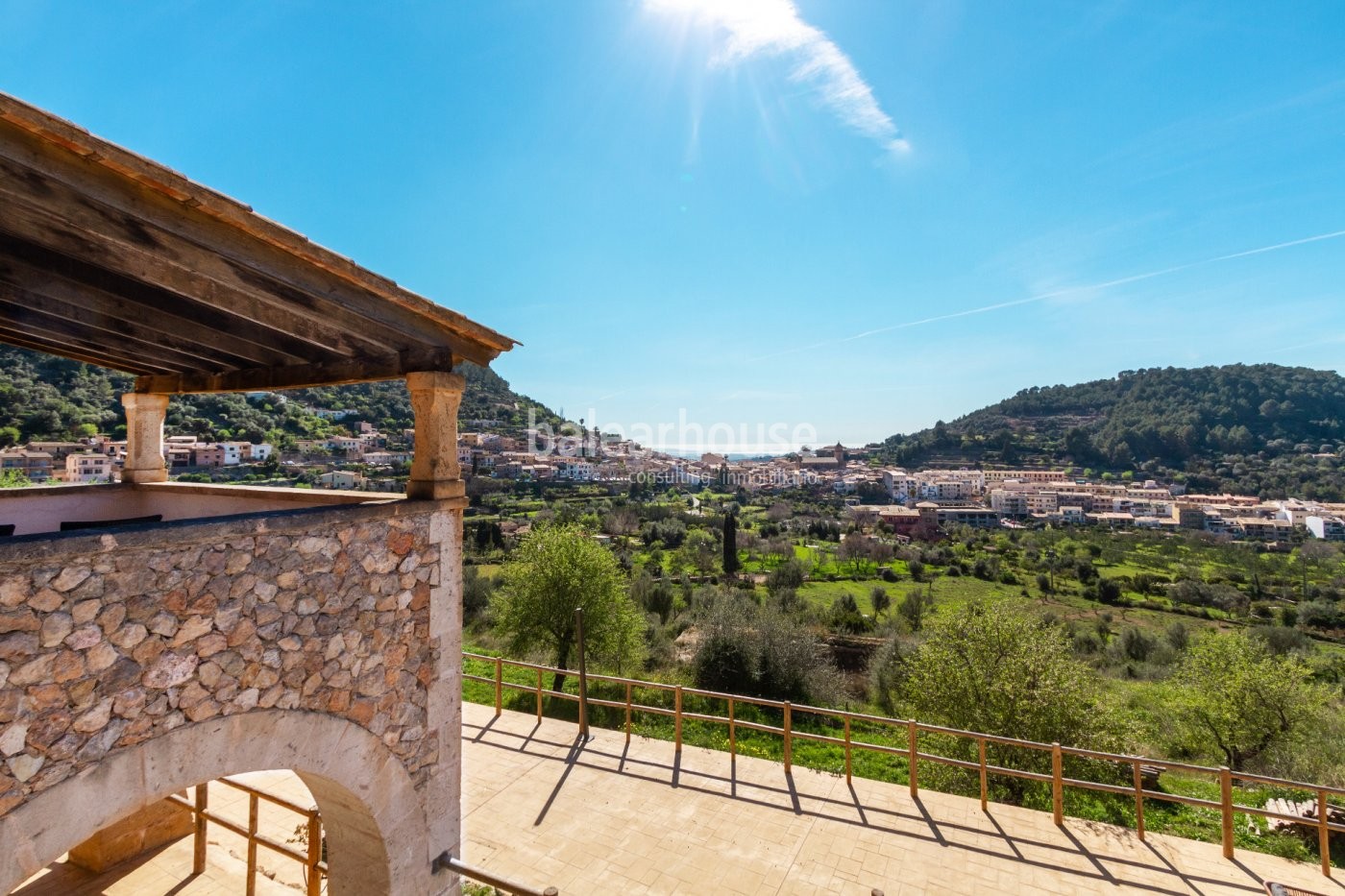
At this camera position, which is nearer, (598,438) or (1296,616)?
(1296,616)

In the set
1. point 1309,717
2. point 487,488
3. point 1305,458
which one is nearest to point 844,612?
point 1309,717

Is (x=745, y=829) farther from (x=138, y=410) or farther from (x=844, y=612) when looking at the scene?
(x=844, y=612)

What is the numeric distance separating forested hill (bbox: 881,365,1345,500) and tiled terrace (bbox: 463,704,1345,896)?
306 feet

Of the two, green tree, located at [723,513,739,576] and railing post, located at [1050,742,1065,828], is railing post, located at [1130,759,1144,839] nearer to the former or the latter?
railing post, located at [1050,742,1065,828]

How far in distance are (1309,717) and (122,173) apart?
71.5ft

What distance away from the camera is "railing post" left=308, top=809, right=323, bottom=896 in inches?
147

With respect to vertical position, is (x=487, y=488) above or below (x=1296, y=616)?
above

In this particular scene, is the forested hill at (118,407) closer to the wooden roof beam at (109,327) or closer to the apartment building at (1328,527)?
the wooden roof beam at (109,327)

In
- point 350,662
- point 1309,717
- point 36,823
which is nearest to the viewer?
point 36,823

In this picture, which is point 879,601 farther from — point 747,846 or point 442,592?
point 442,592

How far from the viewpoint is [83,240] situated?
2312mm

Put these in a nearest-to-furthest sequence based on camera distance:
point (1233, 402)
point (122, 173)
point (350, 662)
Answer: point (122, 173) < point (350, 662) < point (1233, 402)

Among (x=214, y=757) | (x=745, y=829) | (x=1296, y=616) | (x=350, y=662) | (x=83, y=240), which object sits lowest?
(x=1296, y=616)

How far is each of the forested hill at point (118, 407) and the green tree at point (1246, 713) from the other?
18.6m
